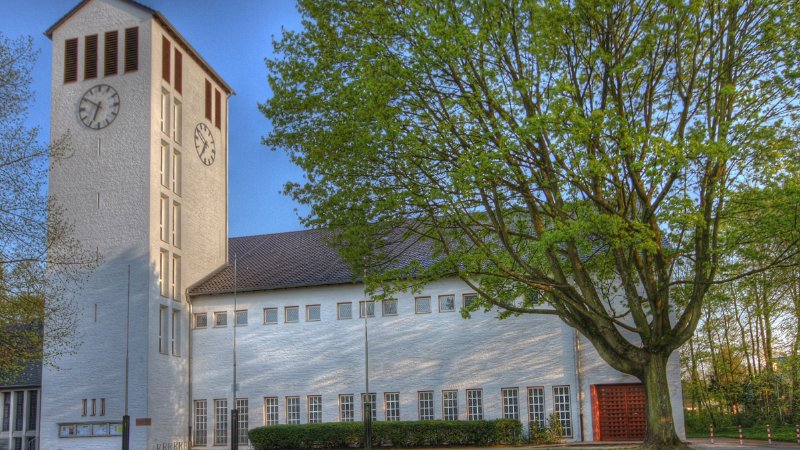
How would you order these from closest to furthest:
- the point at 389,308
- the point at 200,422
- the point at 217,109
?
the point at 389,308 → the point at 200,422 → the point at 217,109

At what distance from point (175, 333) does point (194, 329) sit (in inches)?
47.2

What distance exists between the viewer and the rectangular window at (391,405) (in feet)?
117

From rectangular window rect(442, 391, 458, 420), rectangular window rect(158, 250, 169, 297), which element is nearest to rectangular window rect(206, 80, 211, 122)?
rectangular window rect(158, 250, 169, 297)

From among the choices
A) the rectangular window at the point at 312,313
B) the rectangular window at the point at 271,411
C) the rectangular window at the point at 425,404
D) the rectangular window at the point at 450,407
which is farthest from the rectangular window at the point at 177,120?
the rectangular window at the point at 450,407

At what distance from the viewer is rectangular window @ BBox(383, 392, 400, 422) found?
35531mm

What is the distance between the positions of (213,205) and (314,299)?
8.30 meters

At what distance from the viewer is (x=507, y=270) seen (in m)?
19.6

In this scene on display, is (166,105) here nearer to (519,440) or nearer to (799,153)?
(519,440)

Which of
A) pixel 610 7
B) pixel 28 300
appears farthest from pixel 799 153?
pixel 28 300

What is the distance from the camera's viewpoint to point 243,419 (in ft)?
124

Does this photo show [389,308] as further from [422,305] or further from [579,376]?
[579,376]

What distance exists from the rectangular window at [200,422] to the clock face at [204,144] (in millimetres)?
11767

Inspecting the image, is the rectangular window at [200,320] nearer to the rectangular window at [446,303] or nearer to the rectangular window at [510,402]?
the rectangular window at [446,303]

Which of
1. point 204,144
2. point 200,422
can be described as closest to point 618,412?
point 200,422
